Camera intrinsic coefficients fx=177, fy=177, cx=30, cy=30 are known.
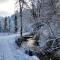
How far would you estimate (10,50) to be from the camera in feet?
15.5

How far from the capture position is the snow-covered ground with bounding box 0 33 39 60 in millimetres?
4605

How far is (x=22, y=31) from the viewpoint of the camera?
15.6ft

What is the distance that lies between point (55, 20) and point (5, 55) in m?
1.59

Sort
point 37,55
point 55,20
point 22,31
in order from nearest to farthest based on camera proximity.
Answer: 1. point 55,20
2. point 37,55
3. point 22,31

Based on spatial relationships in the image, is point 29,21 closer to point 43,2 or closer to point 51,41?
point 43,2

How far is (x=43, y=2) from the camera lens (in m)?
4.46

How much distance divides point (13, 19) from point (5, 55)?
979 millimetres

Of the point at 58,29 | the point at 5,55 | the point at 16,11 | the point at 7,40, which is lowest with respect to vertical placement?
the point at 5,55

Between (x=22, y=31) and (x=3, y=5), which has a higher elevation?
(x=3, y=5)

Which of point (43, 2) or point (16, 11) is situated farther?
point (16, 11)

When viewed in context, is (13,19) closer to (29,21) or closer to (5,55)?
(29,21)

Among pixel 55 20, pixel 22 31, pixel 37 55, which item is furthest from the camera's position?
pixel 22 31

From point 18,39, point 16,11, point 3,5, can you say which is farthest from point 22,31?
point 3,5

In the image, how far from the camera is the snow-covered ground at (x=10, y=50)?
4605 millimetres
